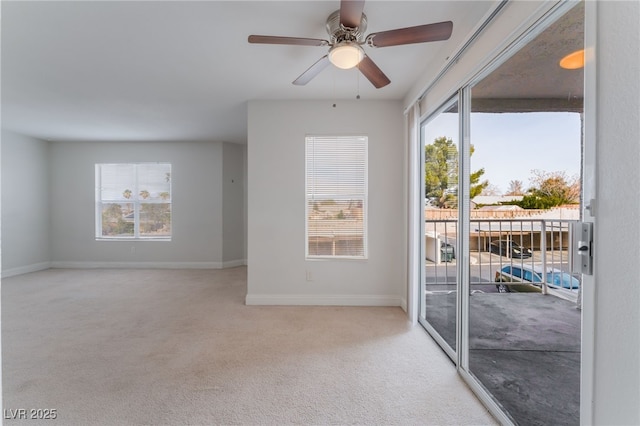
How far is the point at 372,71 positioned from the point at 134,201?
5459mm

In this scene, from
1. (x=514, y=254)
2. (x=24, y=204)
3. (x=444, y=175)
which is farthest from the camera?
(x=24, y=204)

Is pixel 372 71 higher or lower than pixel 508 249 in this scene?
higher

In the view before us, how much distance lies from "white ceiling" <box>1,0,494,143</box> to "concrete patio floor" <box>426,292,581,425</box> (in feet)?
6.96

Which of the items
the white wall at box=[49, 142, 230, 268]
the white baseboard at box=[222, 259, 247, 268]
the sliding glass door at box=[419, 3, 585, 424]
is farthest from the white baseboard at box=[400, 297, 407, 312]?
the white wall at box=[49, 142, 230, 268]

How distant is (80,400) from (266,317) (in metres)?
1.60

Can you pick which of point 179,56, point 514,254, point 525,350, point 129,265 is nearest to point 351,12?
point 179,56

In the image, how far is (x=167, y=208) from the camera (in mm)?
5727

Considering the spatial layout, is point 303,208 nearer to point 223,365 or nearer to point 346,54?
point 223,365

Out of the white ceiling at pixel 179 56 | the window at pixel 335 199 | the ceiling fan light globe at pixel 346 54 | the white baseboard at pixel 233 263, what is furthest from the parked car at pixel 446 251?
the white baseboard at pixel 233 263

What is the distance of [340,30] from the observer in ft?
6.01

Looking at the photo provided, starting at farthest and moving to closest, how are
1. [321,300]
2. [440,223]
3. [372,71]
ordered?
[321,300] < [440,223] < [372,71]

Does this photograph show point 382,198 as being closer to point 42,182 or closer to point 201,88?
point 201,88

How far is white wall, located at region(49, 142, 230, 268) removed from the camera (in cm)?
562

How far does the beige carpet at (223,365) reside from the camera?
69.7 inches
